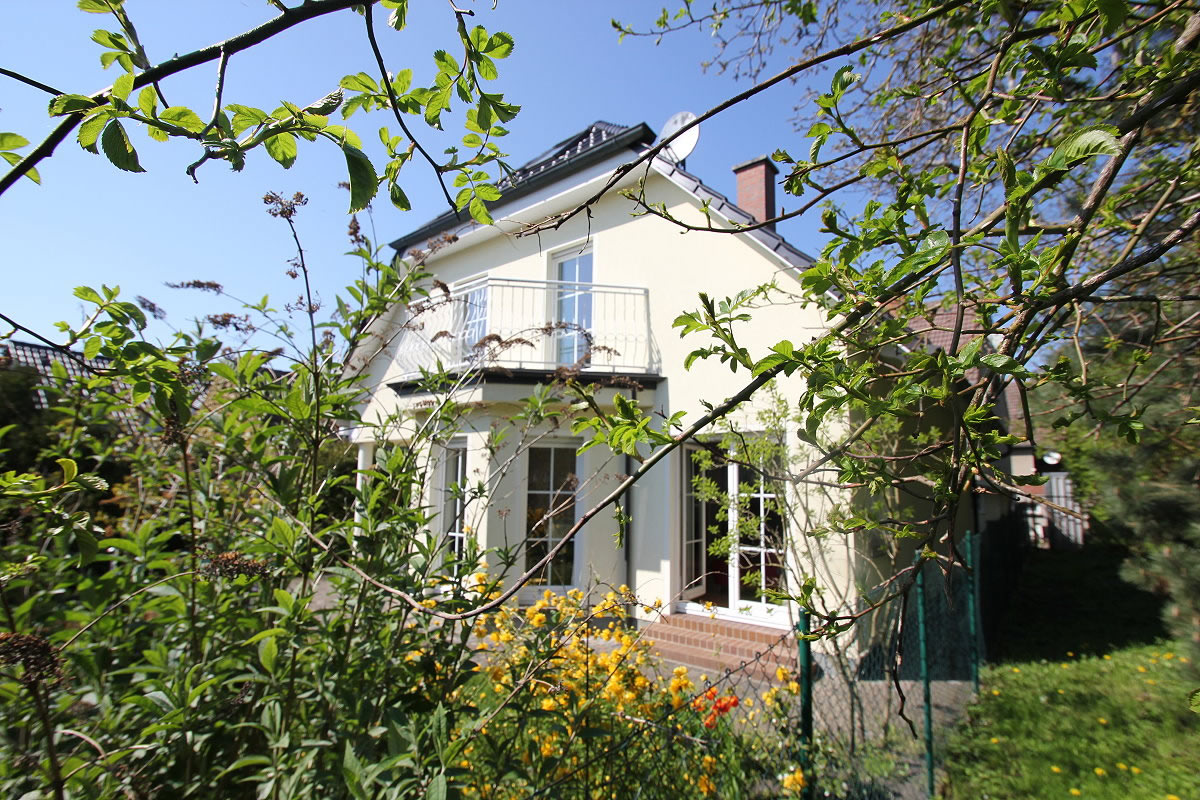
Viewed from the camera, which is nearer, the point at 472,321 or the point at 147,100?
the point at 147,100

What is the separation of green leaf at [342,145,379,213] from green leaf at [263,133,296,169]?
0.61ft

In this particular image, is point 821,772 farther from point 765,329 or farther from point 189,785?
point 765,329

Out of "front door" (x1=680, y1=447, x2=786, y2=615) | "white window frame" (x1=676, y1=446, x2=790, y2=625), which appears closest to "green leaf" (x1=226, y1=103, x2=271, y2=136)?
"front door" (x1=680, y1=447, x2=786, y2=615)

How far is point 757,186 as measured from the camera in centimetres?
844

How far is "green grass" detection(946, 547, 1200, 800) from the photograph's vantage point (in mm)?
3879

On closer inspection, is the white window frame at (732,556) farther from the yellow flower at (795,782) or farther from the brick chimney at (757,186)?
the brick chimney at (757,186)

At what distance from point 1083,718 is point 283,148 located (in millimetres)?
6780

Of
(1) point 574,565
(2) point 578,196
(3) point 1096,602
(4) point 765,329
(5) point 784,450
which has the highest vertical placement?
(2) point 578,196

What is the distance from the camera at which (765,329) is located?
23.0 feet

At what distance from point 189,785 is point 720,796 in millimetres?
2130

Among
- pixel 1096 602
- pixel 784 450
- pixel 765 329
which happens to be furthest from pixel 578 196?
pixel 1096 602

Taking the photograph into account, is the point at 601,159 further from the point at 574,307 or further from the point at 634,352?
the point at 634,352

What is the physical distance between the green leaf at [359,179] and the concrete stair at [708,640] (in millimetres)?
6366

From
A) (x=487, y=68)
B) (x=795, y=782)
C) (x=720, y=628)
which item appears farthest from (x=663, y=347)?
(x=487, y=68)
